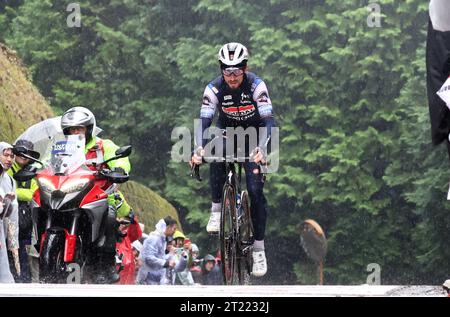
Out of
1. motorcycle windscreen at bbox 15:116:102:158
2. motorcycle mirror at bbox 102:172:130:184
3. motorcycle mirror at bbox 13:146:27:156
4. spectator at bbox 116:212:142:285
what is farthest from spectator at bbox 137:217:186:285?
motorcycle mirror at bbox 102:172:130:184

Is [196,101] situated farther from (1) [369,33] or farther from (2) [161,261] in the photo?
(2) [161,261]

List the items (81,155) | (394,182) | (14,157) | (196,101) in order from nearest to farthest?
(81,155), (14,157), (394,182), (196,101)

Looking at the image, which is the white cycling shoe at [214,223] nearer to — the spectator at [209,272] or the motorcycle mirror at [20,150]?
the motorcycle mirror at [20,150]

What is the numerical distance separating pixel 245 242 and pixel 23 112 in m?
11.3

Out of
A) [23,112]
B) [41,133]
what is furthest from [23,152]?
[23,112]

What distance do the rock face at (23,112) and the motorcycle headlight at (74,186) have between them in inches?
381

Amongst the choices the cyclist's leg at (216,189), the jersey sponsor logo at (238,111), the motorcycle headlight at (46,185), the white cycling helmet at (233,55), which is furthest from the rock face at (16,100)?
the motorcycle headlight at (46,185)

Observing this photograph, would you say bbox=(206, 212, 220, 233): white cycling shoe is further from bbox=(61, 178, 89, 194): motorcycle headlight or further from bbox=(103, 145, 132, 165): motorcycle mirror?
bbox=(61, 178, 89, 194): motorcycle headlight

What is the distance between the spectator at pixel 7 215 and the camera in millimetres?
11320

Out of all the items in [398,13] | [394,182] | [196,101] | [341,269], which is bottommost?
[341,269]

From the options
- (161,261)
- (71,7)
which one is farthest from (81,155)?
(71,7)

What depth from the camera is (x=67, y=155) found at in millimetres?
10859

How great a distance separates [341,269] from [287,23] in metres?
8.30

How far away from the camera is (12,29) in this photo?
43.8m
